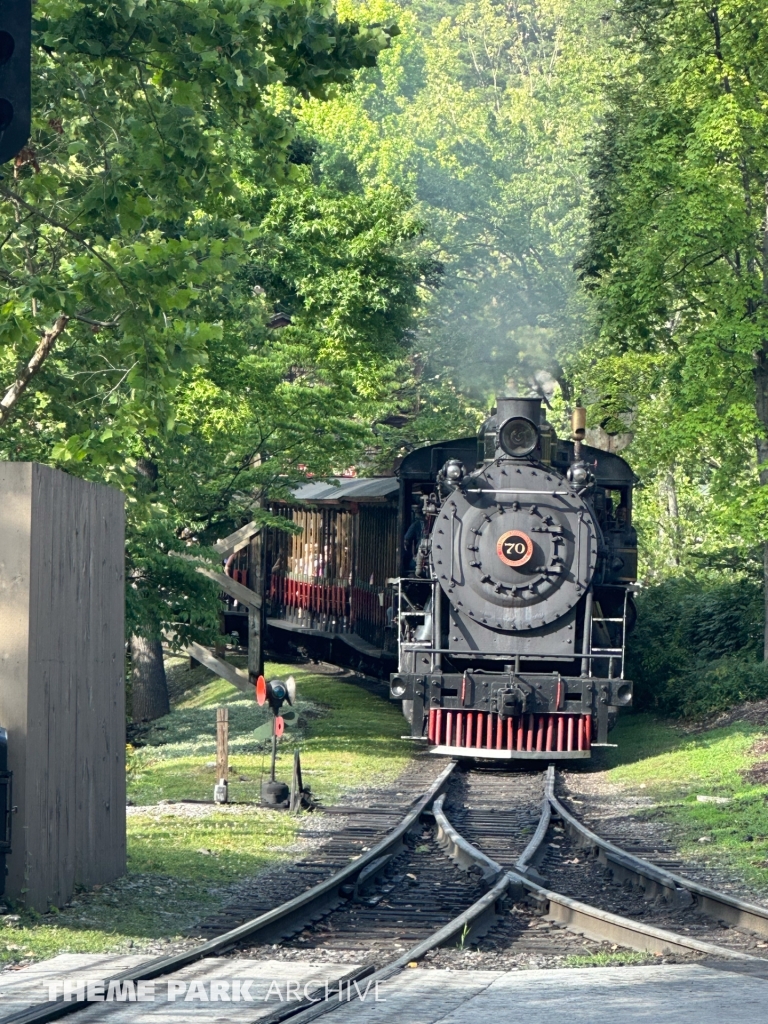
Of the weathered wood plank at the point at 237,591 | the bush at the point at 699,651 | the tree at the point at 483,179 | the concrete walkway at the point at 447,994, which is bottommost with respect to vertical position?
the concrete walkway at the point at 447,994

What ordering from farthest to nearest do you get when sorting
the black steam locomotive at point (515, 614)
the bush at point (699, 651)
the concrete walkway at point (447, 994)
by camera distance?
the bush at point (699, 651) < the black steam locomotive at point (515, 614) < the concrete walkway at point (447, 994)

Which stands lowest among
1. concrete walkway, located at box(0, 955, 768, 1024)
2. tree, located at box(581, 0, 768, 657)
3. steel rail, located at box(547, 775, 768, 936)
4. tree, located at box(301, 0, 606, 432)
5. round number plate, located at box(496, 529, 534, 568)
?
steel rail, located at box(547, 775, 768, 936)

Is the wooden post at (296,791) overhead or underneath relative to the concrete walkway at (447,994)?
underneath

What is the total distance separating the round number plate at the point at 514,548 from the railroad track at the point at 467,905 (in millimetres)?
4477

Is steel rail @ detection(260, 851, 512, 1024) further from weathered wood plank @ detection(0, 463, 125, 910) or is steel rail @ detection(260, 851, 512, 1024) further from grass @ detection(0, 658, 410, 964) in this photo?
weathered wood plank @ detection(0, 463, 125, 910)

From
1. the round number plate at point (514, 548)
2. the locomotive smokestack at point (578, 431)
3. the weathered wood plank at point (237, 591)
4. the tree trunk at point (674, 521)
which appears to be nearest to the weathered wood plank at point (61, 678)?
the round number plate at point (514, 548)

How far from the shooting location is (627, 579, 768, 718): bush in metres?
21.6

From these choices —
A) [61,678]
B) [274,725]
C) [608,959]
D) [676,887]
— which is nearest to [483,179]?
[274,725]

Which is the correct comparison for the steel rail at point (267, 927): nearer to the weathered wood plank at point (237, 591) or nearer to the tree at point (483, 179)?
the weathered wood plank at point (237, 591)

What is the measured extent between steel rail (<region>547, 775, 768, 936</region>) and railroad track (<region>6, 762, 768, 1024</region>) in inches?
0.4

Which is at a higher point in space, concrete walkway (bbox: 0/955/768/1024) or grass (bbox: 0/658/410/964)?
concrete walkway (bbox: 0/955/768/1024)

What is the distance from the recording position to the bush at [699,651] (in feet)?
70.7

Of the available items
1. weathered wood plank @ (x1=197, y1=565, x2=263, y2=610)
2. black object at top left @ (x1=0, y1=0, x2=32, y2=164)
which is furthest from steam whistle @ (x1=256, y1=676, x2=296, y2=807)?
black object at top left @ (x1=0, y1=0, x2=32, y2=164)

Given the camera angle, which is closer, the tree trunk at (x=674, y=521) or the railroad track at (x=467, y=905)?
the railroad track at (x=467, y=905)
